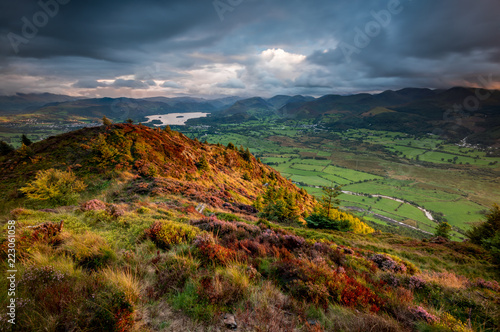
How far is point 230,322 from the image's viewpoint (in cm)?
378

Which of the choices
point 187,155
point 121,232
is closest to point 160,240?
point 121,232

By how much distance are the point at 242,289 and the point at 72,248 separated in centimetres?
545

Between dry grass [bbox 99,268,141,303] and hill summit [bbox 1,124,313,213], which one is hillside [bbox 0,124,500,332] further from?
hill summit [bbox 1,124,313,213]

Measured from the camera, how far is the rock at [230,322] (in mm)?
3715

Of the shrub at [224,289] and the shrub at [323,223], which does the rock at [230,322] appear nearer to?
the shrub at [224,289]

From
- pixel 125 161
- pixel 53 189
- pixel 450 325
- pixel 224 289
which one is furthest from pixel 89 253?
pixel 125 161

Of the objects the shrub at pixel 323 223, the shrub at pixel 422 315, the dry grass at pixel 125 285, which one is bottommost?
the shrub at pixel 323 223

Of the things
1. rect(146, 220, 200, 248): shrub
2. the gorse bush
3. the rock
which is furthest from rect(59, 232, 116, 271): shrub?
the gorse bush

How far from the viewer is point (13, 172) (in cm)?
2323

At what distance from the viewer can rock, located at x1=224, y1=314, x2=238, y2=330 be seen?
12.2 ft

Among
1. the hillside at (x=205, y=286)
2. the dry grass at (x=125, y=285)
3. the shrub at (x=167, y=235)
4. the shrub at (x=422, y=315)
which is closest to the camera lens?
the hillside at (x=205, y=286)

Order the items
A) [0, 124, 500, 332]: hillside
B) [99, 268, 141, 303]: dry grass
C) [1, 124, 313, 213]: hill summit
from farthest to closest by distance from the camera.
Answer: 1. [1, 124, 313, 213]: hill summit
2. [99, 268, 141, 303]: dry grass
3. [0, 124, 500, 332]: hillside

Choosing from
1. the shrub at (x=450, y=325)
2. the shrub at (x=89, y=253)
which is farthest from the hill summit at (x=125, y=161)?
the shrub at (x=450, y=325)

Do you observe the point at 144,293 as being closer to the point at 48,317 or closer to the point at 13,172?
the point at 48,317
